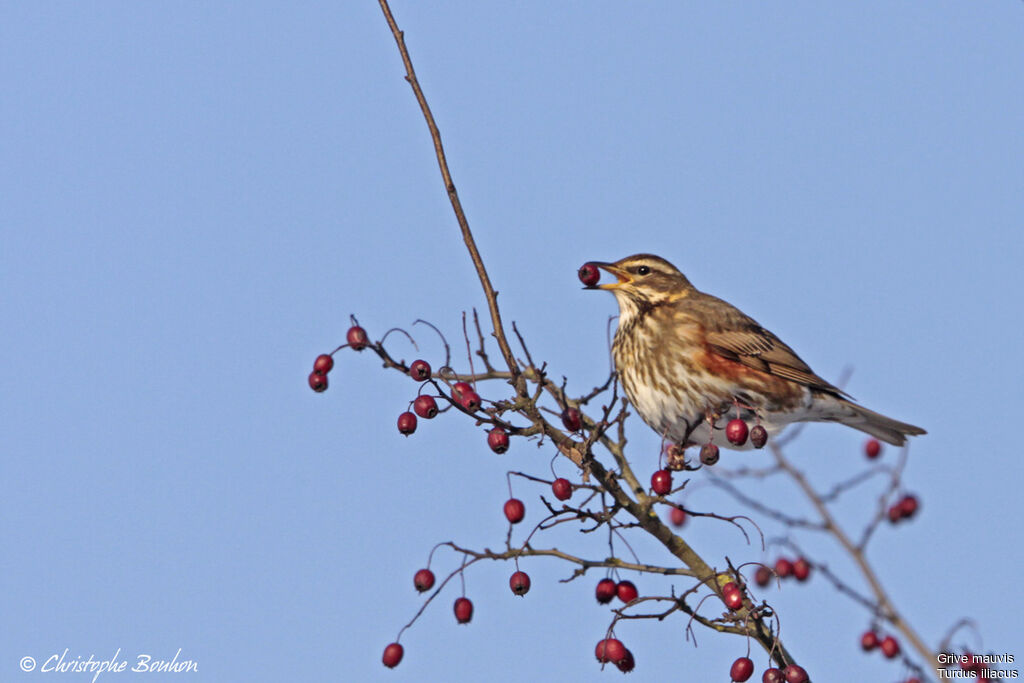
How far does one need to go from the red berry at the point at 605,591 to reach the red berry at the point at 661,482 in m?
0.93

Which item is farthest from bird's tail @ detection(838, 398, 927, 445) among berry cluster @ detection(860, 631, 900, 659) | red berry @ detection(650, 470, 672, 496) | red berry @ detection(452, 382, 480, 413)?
red berry @ detection(452, 382, 480, 413)

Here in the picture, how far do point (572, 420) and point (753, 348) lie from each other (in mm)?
3898

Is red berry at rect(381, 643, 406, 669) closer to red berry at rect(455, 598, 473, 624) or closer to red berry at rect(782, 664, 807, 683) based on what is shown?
red berry at rect(455, 598, 473, 624)

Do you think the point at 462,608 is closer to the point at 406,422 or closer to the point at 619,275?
the point at 406,422

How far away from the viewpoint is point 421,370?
525cm

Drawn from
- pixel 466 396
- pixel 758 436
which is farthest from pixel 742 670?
pixel 466 396

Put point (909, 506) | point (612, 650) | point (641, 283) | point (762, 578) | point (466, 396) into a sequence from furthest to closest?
point (762, 578), point (909, 506), point (641, 283), point (612, 650), point (466, 396)

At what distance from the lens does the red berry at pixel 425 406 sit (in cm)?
538

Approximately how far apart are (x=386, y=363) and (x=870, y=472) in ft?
13.7

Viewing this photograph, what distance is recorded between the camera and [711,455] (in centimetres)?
570

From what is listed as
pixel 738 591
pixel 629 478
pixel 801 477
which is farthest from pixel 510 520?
pixel 801 477

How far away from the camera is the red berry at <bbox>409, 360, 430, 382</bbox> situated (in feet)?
17.2

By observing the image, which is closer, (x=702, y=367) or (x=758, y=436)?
(x=758, y=436)

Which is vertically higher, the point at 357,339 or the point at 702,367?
the point at 702,367
